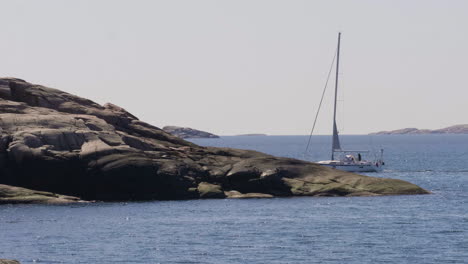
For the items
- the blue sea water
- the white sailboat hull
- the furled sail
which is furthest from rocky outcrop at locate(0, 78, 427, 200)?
the furled sail

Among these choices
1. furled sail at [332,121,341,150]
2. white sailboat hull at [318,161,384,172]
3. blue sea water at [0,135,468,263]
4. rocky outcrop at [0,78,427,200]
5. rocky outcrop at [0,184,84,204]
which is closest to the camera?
blue sea water at [0,135,468,263]

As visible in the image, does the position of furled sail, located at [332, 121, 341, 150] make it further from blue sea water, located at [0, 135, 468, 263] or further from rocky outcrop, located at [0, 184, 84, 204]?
rocky outcrop, located at [0, 184, 84, 204]

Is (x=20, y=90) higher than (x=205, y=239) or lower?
higher

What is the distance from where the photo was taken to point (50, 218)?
66.4m

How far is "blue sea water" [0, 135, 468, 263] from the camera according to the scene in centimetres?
5153

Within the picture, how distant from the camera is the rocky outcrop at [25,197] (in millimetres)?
74625

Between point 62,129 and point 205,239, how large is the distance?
27802 mm

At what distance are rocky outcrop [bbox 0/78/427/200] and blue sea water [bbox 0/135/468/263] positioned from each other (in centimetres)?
260

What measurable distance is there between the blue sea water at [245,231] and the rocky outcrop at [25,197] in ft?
5.86

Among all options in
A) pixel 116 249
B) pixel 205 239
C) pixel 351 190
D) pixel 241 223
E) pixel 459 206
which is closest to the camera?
pixel 116 249

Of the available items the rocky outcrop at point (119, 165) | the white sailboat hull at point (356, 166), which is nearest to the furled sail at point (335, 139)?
the white sailboat hull at point (356, 166)

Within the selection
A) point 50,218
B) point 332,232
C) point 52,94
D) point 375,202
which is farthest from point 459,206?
point 52,94

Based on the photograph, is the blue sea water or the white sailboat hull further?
the white sailboat hull

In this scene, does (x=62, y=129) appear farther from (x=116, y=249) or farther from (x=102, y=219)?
(x=116, y=249)
